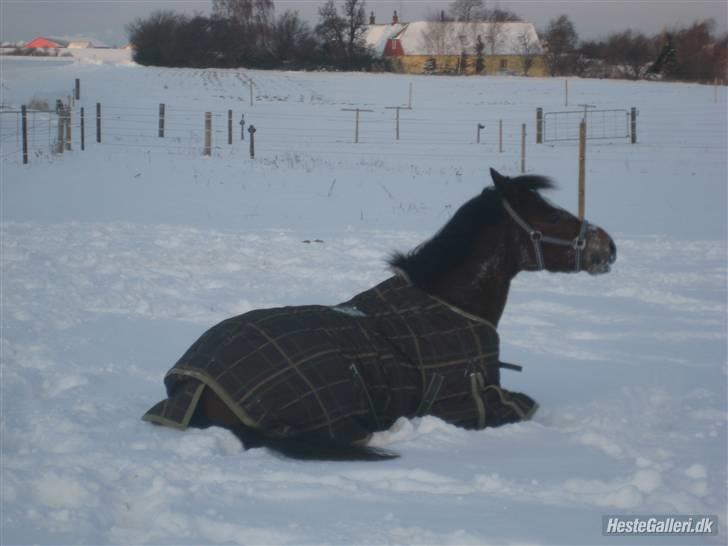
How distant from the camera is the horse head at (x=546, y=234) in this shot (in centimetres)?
488

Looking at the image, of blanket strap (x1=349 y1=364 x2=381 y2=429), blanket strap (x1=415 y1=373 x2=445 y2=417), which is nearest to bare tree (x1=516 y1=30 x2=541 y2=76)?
blanket strap (x1=415 y1=373 x2=445 y2=417)

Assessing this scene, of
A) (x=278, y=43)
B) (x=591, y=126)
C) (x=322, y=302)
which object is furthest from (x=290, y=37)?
(x=322, y=302)

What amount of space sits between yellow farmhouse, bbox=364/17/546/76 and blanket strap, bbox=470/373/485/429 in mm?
59358

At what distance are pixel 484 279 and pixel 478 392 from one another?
0.62 metres

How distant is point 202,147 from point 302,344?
20333mm

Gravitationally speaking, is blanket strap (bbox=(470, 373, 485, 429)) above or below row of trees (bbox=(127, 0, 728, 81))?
below

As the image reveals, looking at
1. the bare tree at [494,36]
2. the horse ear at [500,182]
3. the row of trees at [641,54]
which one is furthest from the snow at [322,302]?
the bare tree at [494,36]

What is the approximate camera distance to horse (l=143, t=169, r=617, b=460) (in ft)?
13.3

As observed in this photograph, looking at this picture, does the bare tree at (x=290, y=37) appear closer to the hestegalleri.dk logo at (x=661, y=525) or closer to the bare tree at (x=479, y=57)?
the bare tree at (x=479, y=57)

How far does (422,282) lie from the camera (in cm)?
479

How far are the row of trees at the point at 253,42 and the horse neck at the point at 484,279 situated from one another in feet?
178

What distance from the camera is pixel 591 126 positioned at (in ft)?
110

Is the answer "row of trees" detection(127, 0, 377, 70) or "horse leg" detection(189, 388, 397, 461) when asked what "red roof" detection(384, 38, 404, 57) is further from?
"horse leg" detection(189, 388, 397, 461)

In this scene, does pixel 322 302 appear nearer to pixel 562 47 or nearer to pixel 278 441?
pixel 278 441
